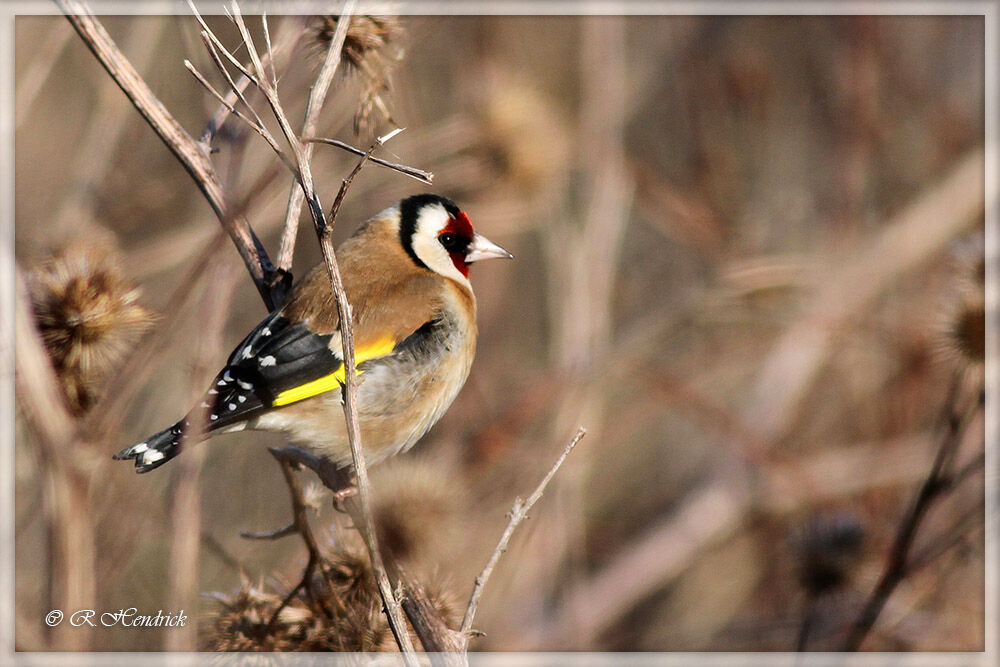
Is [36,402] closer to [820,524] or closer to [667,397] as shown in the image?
[820,524]

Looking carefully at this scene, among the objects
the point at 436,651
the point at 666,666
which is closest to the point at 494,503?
the point at 666,666

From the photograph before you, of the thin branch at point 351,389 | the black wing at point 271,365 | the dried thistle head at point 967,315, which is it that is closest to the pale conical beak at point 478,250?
the black wing at point 271,365

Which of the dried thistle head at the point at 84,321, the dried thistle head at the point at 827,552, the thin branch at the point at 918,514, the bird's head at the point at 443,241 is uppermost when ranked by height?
the dried thistle head at the point at 84,321

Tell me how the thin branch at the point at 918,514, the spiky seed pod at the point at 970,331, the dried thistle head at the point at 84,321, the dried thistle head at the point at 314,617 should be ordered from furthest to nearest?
the spiky seed pod at the point at 970,331, the thin branch at the point at 918,514, the dried thistle head at the point at 314,617, the dried thistle head at the point at 84,321

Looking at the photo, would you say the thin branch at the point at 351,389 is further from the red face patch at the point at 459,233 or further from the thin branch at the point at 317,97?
the red face patch at the point at 459,233

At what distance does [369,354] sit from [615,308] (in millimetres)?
3120

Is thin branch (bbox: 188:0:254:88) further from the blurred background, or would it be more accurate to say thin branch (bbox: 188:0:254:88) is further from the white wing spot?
the white wing spot

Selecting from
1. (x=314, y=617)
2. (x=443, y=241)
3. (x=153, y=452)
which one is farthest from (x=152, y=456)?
(x=443, y=241)

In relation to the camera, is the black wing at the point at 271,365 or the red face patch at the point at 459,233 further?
the red face patch at the point at 459,233

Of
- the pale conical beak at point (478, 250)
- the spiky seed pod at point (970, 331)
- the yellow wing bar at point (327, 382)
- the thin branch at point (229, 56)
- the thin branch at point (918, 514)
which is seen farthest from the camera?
the spiky seed pod at point (970, 331)

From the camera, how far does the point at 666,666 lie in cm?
385

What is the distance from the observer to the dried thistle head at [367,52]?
7.95 feet

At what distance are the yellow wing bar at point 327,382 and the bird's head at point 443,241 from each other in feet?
1.42

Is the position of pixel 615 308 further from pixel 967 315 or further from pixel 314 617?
pixel 314 617
